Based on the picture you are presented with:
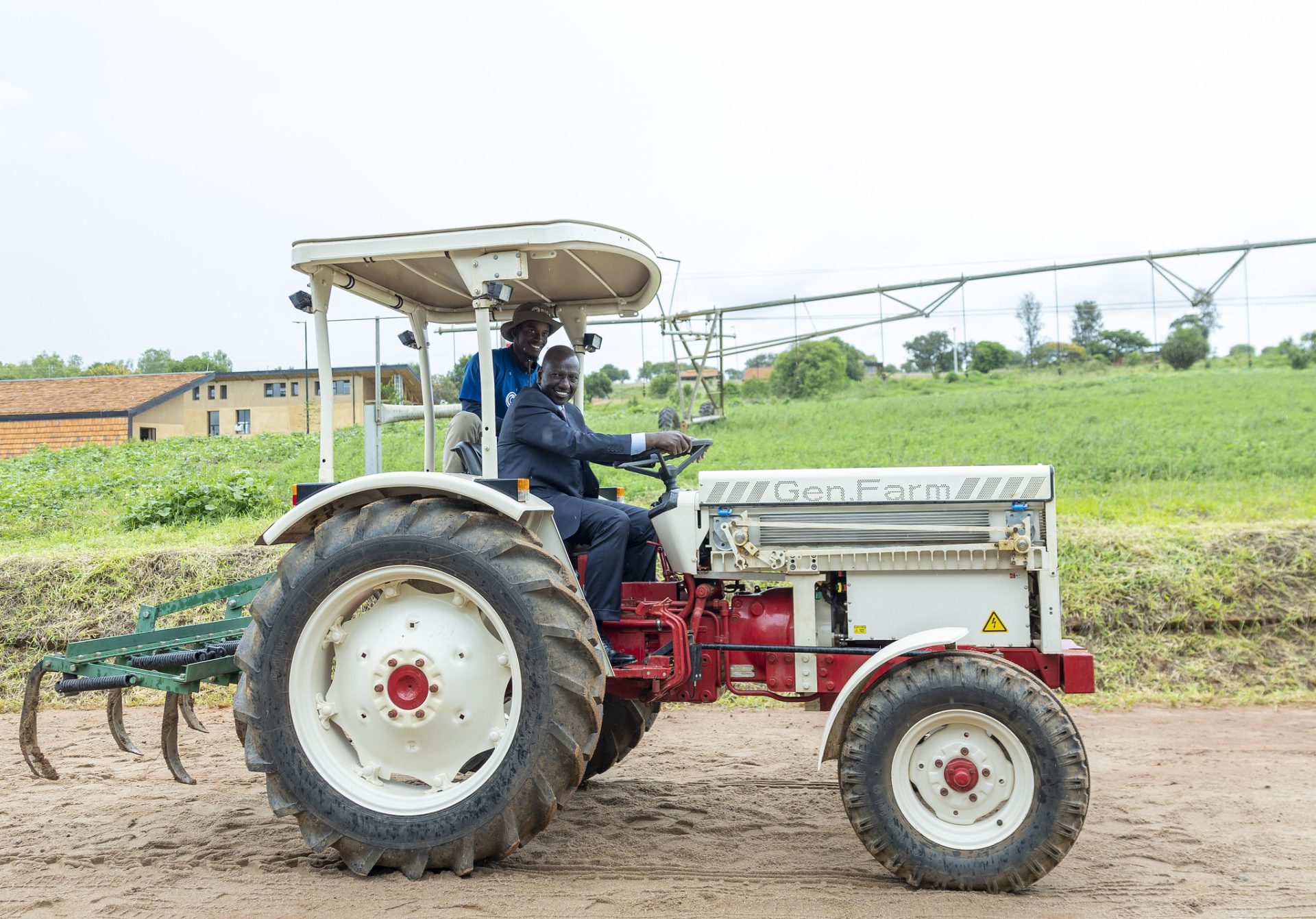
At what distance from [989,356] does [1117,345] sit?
8.79 ft

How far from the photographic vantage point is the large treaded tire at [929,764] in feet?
11.9

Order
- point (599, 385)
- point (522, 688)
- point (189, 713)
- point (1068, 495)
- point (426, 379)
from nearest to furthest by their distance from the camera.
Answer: point (522, 688) < point (189, 713) < point (426, 379) < point (1068, 495) < point (599, 385)

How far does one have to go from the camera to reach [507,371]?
4.85 m

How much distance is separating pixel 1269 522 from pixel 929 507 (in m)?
5.81

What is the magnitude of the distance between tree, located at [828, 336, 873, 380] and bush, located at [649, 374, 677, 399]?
327cm

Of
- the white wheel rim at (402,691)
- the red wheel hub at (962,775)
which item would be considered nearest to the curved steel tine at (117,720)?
the white wheel rim at (402,691)

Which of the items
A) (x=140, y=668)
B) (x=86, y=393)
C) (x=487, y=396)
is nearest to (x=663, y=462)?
(x=487, y=396)

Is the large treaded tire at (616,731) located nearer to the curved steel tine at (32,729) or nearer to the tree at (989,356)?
the curved steel tine at (32,729)

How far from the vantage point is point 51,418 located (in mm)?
22188

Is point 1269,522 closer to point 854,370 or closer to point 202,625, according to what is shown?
point 202,625

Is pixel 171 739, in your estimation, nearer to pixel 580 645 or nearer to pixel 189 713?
pixel 189 713

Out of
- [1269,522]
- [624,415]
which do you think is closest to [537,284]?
[1269,522]

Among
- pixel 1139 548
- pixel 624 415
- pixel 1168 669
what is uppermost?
pixel 624 415

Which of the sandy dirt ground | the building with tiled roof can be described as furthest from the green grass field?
the building with tiled roof
